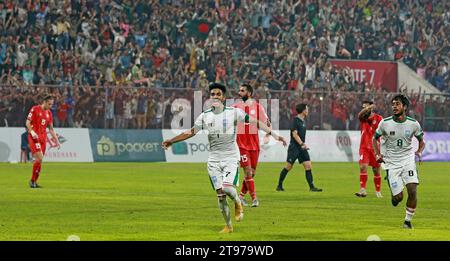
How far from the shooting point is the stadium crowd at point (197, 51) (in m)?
44.0

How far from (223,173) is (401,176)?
10.6 feet

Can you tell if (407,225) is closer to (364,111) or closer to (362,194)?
(364,111)

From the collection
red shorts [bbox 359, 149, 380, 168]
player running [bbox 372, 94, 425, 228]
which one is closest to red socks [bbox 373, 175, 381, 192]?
red shorts [bbox 359, 149, 380, 168]

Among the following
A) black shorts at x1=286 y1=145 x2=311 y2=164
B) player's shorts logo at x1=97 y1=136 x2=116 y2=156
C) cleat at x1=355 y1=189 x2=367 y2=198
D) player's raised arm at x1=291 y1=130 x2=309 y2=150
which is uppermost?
player's raised arm at x1=291 y1=130 x2=309 y2=150

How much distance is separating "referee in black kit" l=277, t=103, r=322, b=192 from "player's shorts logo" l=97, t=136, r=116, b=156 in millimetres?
15355

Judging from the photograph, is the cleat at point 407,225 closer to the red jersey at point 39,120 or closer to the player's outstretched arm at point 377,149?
the player's outstretched arm at point 377,149

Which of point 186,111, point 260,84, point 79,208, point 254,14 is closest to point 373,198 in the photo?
point 79,208

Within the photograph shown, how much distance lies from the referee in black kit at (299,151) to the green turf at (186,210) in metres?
0.51

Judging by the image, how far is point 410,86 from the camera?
57.5 meters

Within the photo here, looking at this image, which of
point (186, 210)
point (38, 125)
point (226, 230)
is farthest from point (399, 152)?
point (38, 125)

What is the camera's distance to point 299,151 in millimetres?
29625

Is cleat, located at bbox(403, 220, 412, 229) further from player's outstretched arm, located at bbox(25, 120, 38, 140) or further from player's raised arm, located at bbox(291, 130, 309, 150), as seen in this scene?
player's outstretched arm, located at bbox(25, 120, 38, 140)

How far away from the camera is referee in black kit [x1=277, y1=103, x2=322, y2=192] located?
28859mm

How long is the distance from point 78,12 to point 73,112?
688 cm
